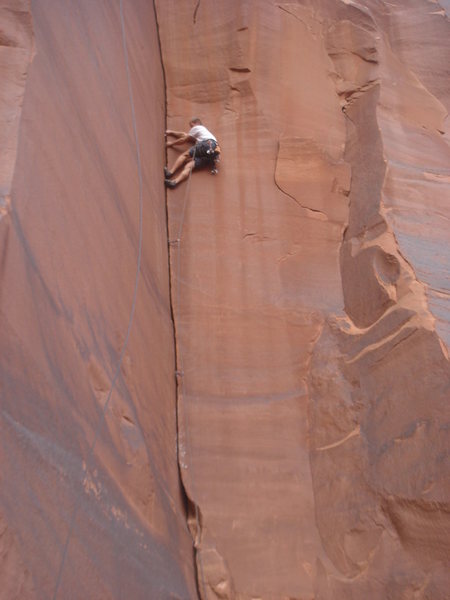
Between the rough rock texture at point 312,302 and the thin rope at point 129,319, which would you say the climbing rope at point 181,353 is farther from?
the thin rope at point 129,319

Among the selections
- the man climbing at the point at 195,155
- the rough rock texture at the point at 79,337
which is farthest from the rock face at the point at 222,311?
the man climbing at the point at 195,155

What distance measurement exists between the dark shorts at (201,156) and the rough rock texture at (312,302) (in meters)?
0.12

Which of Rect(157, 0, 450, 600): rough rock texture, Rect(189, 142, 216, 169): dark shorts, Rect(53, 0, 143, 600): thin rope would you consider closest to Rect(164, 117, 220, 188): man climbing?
Rect(189, 142, 216, 169): dark shorts

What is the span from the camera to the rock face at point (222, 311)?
3180mm

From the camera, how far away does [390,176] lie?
5.59 meters

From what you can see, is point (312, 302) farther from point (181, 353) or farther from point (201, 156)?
point (201, 156)

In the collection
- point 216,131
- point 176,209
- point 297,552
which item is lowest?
point 297,552

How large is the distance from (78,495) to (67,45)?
9.65 ft

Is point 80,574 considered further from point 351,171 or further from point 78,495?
point 351,171

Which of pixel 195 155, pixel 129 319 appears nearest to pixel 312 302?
pixel 129 319

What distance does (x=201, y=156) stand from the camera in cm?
583

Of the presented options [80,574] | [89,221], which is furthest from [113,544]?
[89,221]

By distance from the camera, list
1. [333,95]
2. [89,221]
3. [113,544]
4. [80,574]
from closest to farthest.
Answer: [80,574] < [113,544] < [89,221] < [333,95]

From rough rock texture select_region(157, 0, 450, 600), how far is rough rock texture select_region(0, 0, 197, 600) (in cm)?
39
